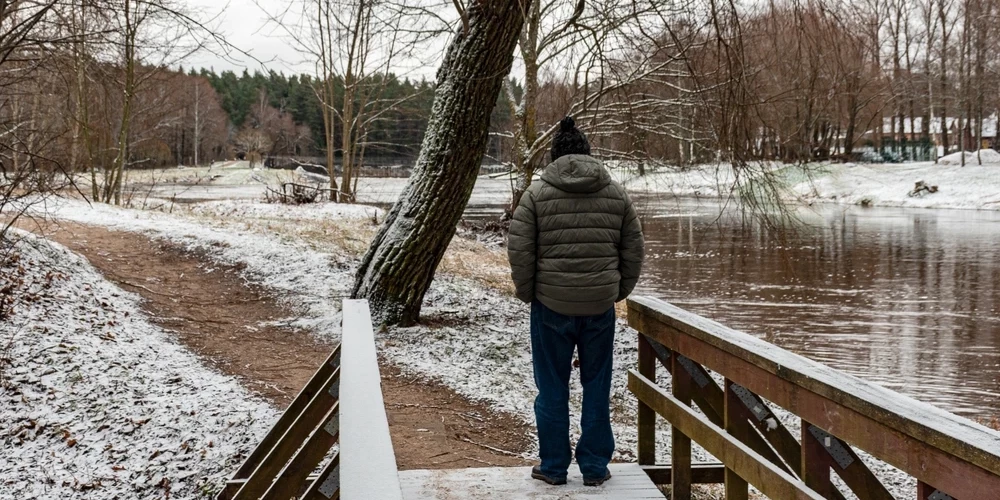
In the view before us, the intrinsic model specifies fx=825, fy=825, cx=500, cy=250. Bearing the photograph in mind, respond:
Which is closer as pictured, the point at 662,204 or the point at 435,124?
the point at 435,124

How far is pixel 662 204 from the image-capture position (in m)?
39.6

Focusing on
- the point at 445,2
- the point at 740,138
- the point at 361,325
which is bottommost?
the point at 361,325

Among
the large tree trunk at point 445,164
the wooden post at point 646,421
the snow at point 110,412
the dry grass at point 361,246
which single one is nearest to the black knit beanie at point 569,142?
the wooden post at point 646,421

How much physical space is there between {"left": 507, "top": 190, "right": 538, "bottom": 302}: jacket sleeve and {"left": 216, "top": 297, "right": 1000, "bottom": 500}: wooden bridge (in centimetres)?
71

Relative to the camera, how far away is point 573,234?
424 centimetres

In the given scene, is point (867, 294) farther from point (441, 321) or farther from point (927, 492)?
point (927, 492)

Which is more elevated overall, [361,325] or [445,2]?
[445,2]

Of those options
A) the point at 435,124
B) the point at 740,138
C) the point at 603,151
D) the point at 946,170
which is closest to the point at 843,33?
the point at 740,138

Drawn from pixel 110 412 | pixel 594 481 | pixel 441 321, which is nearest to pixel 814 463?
pixel 594 481

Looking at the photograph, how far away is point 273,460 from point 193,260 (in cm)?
996

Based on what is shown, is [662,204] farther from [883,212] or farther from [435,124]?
[435,124]

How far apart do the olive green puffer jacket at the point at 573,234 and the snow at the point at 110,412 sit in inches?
111

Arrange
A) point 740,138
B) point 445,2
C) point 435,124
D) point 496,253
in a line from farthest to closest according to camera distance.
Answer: point 496,253
point 445,2
point 435,124
point 740,138

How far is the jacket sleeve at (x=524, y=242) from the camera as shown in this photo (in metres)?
4.29
